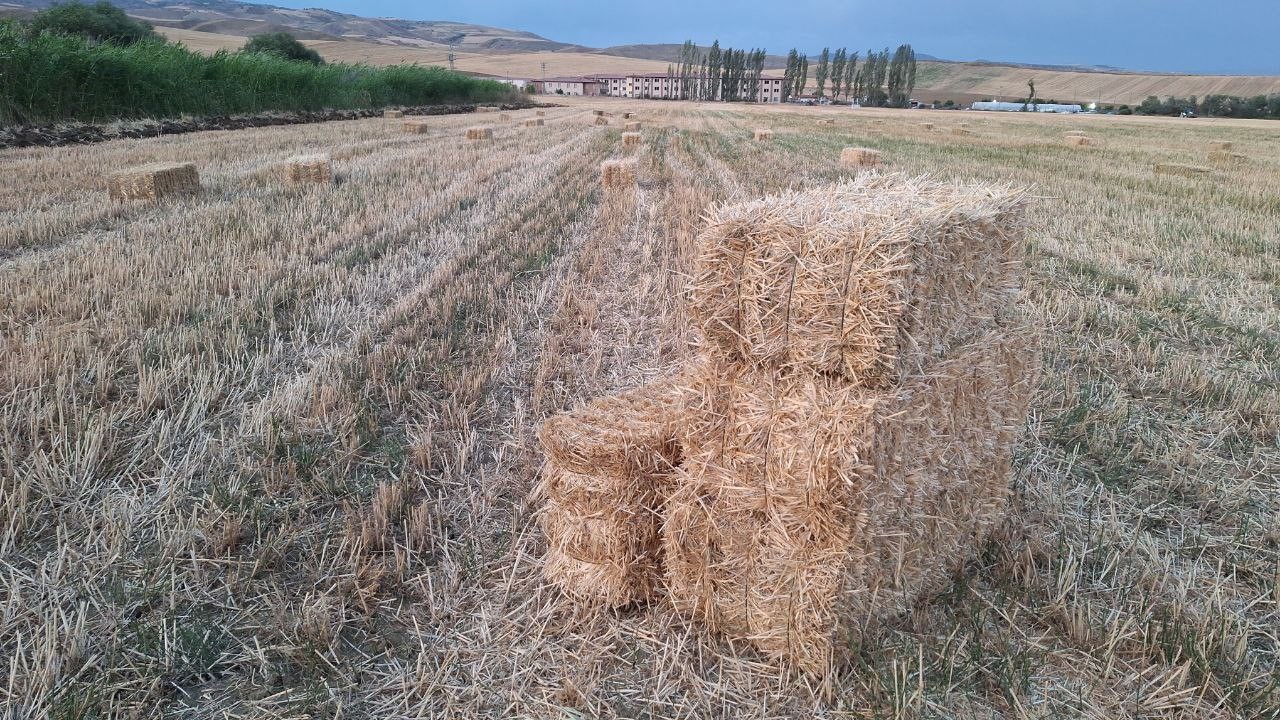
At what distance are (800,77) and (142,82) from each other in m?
100

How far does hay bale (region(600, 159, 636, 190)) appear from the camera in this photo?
1119cm

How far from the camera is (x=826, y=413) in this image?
219 cm

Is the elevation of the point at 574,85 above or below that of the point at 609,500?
above

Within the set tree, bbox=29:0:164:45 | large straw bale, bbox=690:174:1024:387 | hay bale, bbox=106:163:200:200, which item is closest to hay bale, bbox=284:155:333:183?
hay bale, bbox=106:163:200:200

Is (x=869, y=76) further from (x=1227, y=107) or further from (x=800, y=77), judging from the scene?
(x=1227, y=107)

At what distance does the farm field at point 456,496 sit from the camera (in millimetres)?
2312

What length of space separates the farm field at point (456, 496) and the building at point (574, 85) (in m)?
105

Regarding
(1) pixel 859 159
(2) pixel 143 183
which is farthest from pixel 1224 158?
(2) pixel 143 183

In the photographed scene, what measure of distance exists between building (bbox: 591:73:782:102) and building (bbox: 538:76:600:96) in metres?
2.25

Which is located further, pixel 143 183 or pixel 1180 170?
pixel 1180 170

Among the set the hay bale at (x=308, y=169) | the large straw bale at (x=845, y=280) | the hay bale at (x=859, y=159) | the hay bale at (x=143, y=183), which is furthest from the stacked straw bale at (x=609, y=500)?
the hay bale at (x=859, y=159)

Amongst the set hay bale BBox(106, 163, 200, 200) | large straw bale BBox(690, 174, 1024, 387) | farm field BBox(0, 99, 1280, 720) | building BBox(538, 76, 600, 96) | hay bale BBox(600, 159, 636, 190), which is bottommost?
farm field BBox(0, 99, 1280, 720)

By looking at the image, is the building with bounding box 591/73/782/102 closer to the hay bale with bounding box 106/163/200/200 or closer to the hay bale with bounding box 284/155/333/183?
the hay bale with bounding box 284/155/333/183

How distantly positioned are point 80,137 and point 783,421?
58.2 feet
